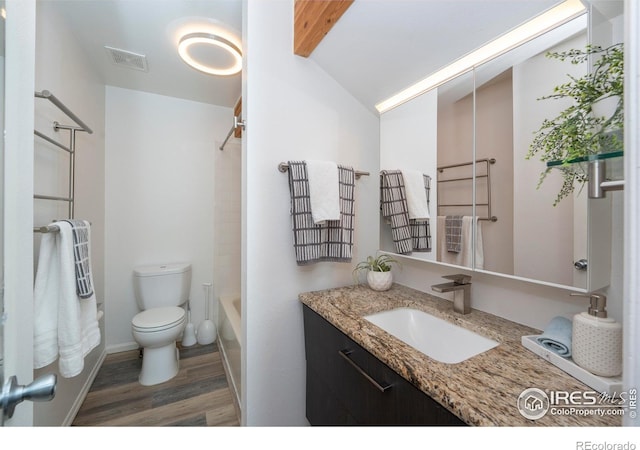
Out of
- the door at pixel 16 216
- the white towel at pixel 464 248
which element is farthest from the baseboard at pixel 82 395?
the white towel at pixel 464 248

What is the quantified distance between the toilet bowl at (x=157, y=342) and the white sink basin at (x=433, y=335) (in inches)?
60.6

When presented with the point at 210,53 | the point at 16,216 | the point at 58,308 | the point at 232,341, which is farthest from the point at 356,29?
the point at 232,341

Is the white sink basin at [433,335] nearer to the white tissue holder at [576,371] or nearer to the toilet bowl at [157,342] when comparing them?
the white tissue holder at [576,371]

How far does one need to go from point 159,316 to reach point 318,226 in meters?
1.53

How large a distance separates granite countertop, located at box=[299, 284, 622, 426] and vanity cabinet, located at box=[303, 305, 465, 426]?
0.13ft

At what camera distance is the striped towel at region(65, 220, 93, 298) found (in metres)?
1.11

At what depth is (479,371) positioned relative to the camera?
0.64 metres

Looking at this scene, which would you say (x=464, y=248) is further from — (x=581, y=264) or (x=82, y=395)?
(x=82, y=395)

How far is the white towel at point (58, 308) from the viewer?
1000 mm

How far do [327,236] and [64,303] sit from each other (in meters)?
1.16
